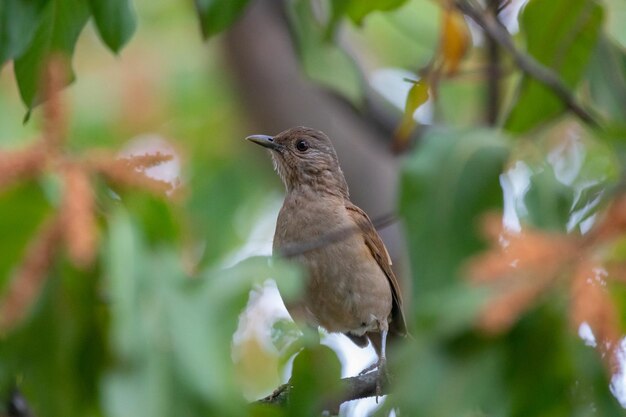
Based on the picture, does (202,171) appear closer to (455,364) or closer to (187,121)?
(187,121)

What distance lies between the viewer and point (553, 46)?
4656 millimetres

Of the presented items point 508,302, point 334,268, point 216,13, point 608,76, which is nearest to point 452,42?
point 608,76

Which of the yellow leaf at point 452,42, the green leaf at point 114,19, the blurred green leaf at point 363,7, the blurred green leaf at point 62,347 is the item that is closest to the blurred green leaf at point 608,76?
the yellow leaf at point 452,42

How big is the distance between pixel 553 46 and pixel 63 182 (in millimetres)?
2371

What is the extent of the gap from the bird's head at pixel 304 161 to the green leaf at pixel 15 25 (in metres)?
2.77

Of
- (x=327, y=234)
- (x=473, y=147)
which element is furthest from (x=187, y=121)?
(x=473, y=147)

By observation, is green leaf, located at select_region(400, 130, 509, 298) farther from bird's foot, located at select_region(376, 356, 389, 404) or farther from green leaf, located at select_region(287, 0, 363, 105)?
bird's foot, located at select_region(376, 356, 389, 404)

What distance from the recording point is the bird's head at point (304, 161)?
253 inches

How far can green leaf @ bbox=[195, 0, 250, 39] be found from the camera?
3873 mm

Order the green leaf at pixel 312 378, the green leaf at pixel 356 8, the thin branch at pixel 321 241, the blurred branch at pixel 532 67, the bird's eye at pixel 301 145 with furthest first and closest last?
the bird's eye at pixel 301 145 → the thin branch at pixel 321 241 → the green leaf at pixel 356 8 → the blurred branch at pixel 532 67 → the green leaf at pixel 312 378

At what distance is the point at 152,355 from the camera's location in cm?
281

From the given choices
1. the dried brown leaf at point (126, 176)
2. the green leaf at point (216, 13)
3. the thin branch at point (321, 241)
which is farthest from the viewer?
the thin branch at point (321, 241)

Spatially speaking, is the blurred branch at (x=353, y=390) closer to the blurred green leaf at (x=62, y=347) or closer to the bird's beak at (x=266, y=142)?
the blurred green leaf at (x=62, y=347)

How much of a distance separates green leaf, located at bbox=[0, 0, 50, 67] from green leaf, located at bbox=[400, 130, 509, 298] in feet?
4.07
